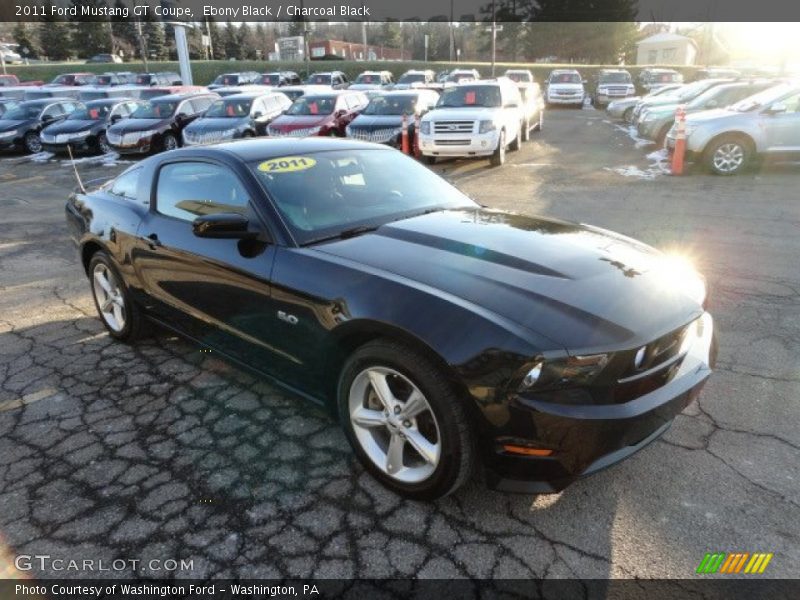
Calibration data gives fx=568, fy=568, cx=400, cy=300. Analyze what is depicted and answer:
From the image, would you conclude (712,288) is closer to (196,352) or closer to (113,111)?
(196,352)

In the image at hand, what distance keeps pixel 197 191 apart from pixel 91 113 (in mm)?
15999

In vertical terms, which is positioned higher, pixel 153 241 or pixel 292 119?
pixel 292 119

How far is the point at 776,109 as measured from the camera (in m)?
10.1

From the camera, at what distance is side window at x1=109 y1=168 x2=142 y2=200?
164 inches

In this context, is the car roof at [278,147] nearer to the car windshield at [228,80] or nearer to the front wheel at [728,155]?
the front wheel at [728,155]

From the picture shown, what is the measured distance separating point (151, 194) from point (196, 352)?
1181 mm

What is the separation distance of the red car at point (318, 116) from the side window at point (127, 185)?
31.4ft

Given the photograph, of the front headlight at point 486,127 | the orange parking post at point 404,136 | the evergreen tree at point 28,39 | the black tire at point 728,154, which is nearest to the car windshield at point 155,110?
the orange parking post at point 404,136

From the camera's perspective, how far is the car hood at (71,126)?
52.0 ft

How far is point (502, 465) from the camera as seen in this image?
7.45 ft

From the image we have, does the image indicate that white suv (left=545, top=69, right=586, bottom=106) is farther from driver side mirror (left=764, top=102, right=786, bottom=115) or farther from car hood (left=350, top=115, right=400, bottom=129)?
driver side mirror (left=764, top=102, right=786, bottom=115)

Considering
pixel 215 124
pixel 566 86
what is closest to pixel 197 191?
pixel 215 124

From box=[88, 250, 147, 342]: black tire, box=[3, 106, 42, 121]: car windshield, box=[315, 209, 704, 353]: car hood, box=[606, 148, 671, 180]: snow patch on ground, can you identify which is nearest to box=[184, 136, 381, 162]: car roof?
box=[315, 209, 704, 353]: car hood

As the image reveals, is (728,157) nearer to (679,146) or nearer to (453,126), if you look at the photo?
(679,146)
